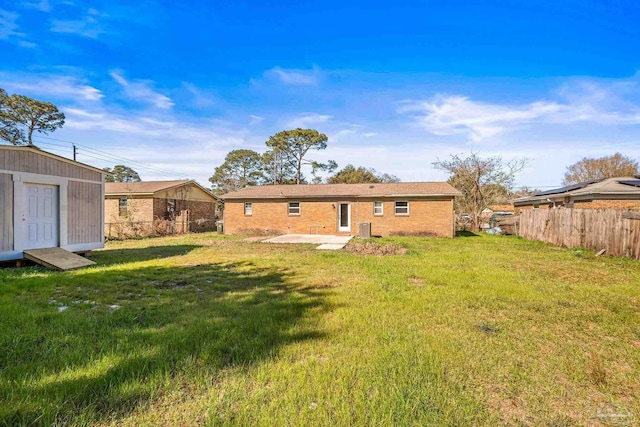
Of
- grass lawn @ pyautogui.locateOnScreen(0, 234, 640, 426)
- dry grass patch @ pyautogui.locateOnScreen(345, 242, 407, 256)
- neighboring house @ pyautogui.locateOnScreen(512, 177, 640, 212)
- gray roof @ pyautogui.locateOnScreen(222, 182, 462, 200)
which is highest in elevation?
gray roof @ pyautogui.locateOnScreen(222, 182, 462, 200)

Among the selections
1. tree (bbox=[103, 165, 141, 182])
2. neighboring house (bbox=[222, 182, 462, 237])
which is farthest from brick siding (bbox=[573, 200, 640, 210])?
tree (bbox=[103, 165, 141, 182])

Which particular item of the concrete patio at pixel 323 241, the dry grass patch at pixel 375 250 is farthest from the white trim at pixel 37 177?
the dry grass patch at pixel 375 250

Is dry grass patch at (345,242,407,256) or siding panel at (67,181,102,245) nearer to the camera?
siding panel at (67,181,102,245)

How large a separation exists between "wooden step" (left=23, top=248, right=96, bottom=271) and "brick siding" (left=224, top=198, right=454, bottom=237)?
11433 millimetres

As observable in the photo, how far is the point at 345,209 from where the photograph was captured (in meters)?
18.9

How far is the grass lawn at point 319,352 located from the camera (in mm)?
2262

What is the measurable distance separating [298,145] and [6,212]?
30.4 metres

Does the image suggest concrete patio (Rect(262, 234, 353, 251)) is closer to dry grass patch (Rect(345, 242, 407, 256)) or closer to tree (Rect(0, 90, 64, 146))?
dry grass patch (Rect(345, 242, 407, 256))

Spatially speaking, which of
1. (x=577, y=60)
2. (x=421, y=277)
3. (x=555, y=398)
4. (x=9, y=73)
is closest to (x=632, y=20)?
(x=577, y=60)

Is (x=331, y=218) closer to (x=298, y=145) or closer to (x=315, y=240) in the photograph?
(x=315, y=240)

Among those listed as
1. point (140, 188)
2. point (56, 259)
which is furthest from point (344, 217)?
point (140, 188)

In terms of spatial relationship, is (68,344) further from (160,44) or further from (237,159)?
(237,159)

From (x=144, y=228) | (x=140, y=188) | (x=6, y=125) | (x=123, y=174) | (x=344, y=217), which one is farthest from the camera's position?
(x=123, y=174)

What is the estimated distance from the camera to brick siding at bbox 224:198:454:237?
17.6m
